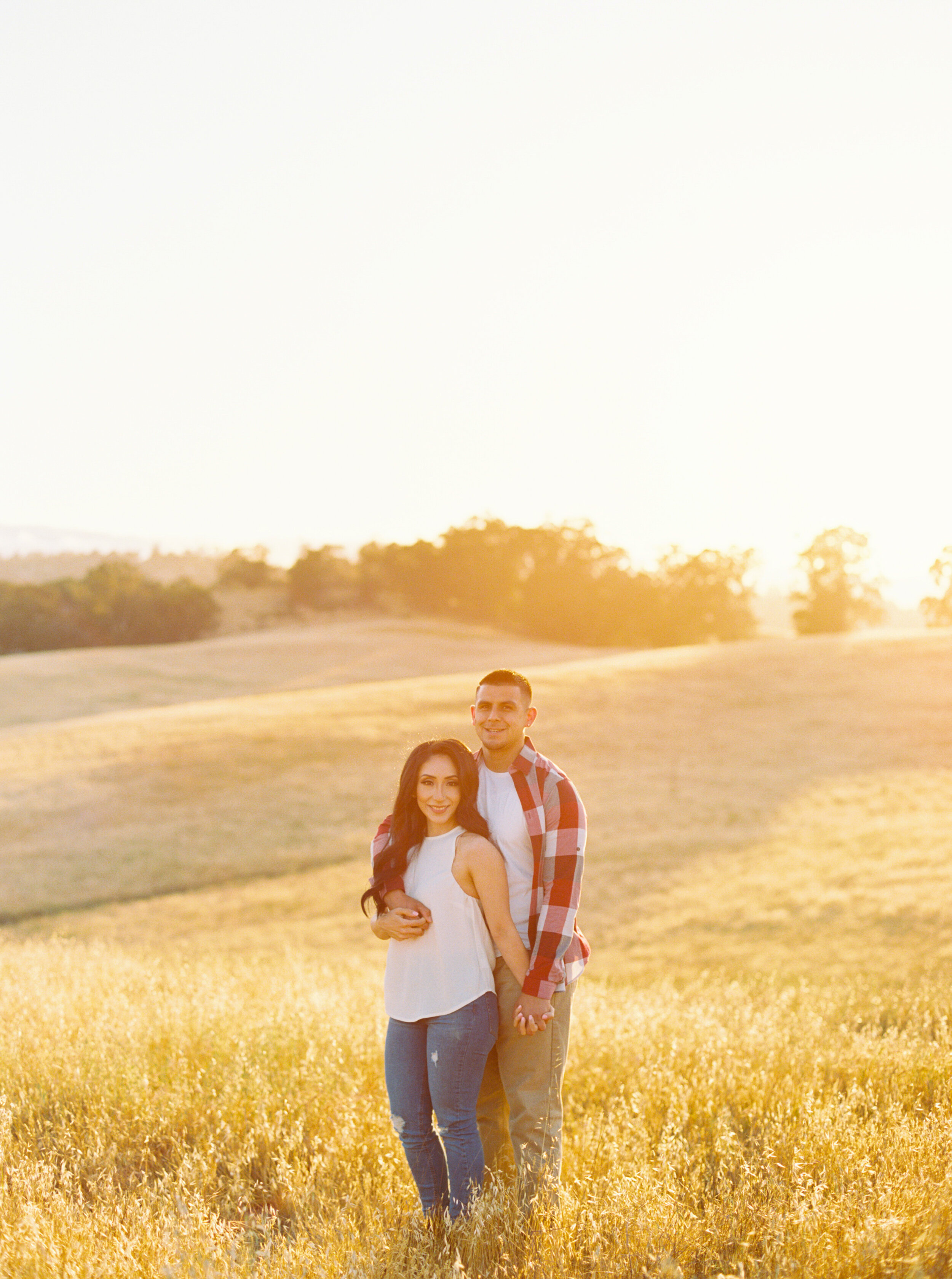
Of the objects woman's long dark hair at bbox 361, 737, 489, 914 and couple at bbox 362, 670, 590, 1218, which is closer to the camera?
couple at bbox 362, 670, 590, 1218

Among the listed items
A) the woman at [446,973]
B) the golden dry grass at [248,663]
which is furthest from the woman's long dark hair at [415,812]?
the golden dry grass at [248,663]

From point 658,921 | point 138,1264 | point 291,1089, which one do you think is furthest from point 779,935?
point 138,1264

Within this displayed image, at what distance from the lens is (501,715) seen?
4.15 meters

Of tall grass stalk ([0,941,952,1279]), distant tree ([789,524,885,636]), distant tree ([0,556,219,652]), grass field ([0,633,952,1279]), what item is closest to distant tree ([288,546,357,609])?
distant tree ([0,556,219,652])

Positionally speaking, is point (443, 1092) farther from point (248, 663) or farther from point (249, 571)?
point (249, 571)

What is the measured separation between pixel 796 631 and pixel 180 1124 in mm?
72711

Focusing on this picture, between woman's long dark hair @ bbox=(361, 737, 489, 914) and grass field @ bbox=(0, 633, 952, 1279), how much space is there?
4.00 feet

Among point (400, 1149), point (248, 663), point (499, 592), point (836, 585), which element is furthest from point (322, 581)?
point (400, 1149)

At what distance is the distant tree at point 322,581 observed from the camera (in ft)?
276

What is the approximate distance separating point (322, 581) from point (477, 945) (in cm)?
8137

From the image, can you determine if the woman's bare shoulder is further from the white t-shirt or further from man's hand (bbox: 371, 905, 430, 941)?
man's hand (bbox: 371, 905, 430, 941)

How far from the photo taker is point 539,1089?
4062 millimetres

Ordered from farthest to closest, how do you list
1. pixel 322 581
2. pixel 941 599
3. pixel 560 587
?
pixel 322 581 → pixel 560 587 → pixel 941 599

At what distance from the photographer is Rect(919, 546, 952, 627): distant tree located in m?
55.0
